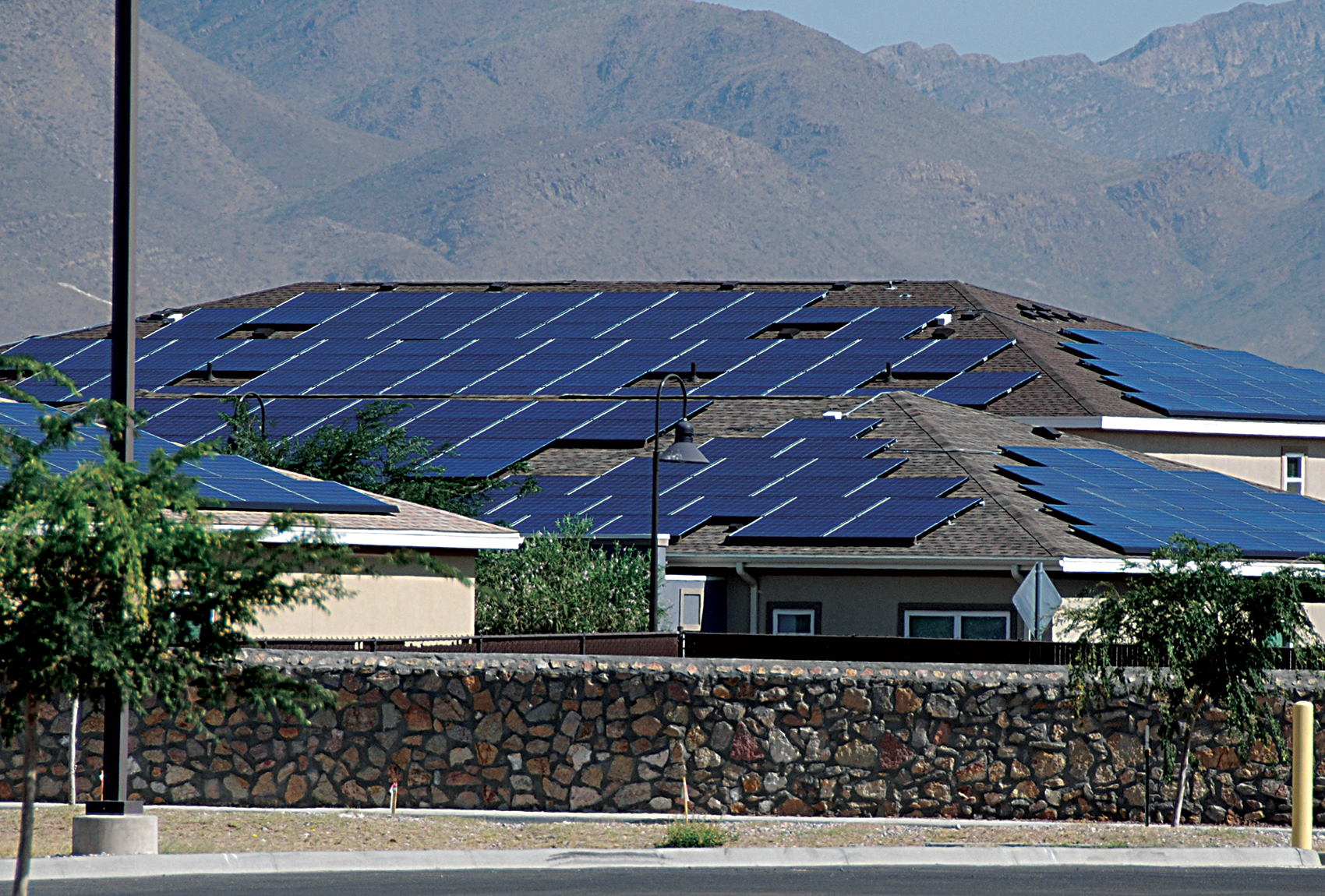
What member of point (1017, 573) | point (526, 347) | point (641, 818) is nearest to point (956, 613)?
point (1017, 573)

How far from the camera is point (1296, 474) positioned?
45062mm

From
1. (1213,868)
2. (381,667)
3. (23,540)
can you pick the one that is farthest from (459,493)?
(23,540)

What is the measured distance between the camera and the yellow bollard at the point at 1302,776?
1770cm

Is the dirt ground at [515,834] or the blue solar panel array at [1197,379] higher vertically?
the blue solar panel array at [1197,379]

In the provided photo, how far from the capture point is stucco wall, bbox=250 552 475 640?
25.1 meters

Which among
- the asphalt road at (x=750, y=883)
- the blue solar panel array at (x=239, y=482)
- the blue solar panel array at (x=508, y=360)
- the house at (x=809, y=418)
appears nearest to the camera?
the asphalt road at (x=750, y=883)

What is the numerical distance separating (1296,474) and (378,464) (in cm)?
2145

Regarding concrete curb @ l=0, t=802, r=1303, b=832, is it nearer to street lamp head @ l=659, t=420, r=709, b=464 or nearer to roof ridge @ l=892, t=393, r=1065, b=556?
roof ridge @ l=892, t=393, r=1065, b=556

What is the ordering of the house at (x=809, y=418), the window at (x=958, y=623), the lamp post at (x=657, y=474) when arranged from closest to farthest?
the lamp post at (x=657, y=474) → the window at (x=958, y=623) → the house at (x=809, y=418)

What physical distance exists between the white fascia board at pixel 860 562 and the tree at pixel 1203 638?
9.32 m

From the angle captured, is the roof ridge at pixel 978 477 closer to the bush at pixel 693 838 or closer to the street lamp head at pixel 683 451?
the street lamp head at pixel 683 451

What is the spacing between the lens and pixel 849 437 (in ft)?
122

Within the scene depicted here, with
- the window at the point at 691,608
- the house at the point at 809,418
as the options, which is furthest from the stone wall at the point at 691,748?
the window at the point at 691,608

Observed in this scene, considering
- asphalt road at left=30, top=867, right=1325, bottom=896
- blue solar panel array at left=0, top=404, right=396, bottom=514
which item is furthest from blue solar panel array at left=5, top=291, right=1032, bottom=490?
asphalt road at left=30, top=867, right=1325, bottom=896
